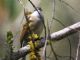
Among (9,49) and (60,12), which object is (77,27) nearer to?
(9,49)

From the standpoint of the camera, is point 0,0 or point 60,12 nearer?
point 0,0

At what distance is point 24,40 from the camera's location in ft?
10.7

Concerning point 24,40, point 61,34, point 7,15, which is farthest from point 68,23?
point 7,15

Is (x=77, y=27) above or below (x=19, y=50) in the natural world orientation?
above

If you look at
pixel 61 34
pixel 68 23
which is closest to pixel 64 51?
pixel 68 23

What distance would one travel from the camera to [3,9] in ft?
7.18

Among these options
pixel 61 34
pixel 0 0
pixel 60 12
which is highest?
pixel 60 12

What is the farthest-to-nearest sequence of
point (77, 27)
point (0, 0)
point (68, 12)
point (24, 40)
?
point (68, 12)
point (24, 40)
point (77, 27)
point (0, 0)

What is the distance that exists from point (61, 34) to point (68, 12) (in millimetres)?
1244

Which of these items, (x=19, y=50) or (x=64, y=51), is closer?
(x=19, y=50)

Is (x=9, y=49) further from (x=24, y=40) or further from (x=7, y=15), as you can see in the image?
(x=24, y=40)

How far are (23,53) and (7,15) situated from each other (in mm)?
394

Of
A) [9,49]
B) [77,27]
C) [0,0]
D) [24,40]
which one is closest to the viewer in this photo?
[0,0]

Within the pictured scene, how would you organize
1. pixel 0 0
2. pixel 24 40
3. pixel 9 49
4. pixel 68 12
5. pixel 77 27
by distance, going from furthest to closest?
pixel 68 12, pixel 24 40, pixel 77 27, pixel 9 49, pixel 0 0
